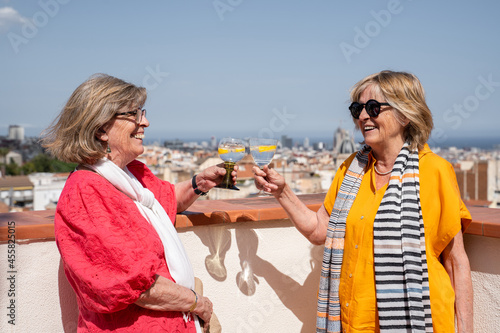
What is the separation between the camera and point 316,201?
2.75 metres

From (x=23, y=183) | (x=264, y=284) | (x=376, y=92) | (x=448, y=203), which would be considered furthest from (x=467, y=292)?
(x=23, y=183)

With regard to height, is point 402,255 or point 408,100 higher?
point 408,100

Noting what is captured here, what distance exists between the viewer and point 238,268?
246cm

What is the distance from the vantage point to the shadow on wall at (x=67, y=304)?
6.47 ft

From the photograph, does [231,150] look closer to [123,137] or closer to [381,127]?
[123,137]

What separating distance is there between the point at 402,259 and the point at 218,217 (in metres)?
0.90

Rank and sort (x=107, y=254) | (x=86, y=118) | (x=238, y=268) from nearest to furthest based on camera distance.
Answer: (x=107, y=254), (x=86, y=118), (x=238, y=268)

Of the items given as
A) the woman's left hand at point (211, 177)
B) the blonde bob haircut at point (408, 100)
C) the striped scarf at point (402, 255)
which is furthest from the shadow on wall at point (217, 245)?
the blonde bob haircut at point (408, 100)

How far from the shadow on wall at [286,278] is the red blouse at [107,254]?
83cm

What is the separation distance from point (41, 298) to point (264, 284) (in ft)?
3.68

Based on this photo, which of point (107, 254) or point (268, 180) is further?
point (268, 180)

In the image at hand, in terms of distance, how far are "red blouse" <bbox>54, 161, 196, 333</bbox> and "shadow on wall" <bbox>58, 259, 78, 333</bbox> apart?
354 millimetres

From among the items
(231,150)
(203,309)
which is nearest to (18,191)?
(231,150)

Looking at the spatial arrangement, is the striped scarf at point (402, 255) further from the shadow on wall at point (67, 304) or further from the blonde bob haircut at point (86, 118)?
the shadow on wall at point (67, 304)
